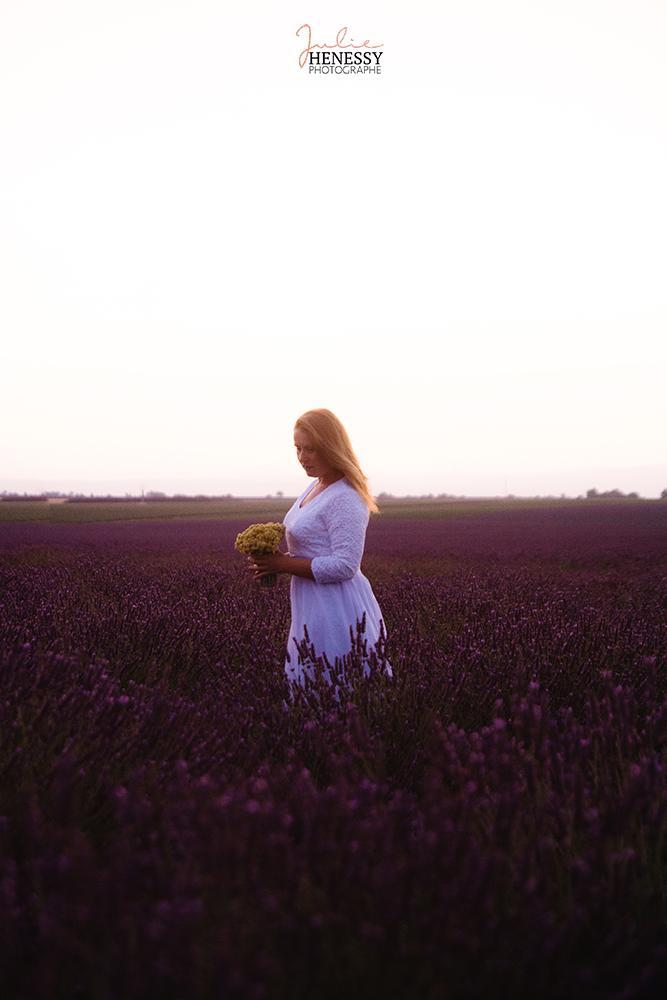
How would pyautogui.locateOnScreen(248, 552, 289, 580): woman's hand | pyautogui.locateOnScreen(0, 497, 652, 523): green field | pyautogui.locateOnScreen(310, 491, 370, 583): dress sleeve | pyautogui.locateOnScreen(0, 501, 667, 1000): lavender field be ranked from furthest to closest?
pyautogui.locateOnScreen(0, 497, 652, 523): green field → pyautogui.locateOnScreen(248, 552, 289, 580): woman's hand → pyautogui.locateOnScreen(310, 491, 370, 583): dress sleeve → pyautogui.locateOnScreen(0, 501, 667, 1000): lavender field

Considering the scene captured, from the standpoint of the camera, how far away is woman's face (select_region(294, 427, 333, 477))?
9.93 ft

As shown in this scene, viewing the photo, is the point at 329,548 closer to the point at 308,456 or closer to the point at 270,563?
the point at 270,563

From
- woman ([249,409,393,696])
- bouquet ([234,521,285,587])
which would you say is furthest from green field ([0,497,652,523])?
woman ([249,409,393,696])

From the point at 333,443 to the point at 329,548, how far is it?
455 mm

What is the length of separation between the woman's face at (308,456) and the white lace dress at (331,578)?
83 millimetres

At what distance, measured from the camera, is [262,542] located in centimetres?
304

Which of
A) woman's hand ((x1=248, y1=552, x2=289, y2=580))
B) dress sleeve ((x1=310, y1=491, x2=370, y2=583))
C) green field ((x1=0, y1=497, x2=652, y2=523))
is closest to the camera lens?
dress sleeve ((x1=310, y1=491, x2=370, y2=583))

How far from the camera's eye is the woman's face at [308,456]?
3.03m

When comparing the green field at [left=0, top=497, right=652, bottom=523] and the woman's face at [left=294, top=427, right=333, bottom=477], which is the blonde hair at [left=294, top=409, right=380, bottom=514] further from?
the green field at [left=0, top=497, right=652, bottom=523]

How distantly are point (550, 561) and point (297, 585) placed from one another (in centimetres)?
619

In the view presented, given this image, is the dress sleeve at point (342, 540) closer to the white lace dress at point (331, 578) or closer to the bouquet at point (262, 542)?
the white lace dress at point (331, 578)

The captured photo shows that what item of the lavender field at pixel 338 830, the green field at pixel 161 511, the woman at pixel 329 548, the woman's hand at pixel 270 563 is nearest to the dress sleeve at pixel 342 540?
the woman at pixel 329 548

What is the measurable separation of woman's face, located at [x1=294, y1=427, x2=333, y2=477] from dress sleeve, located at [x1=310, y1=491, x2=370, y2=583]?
0.18m

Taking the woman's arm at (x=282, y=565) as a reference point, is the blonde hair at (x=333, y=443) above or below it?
above
